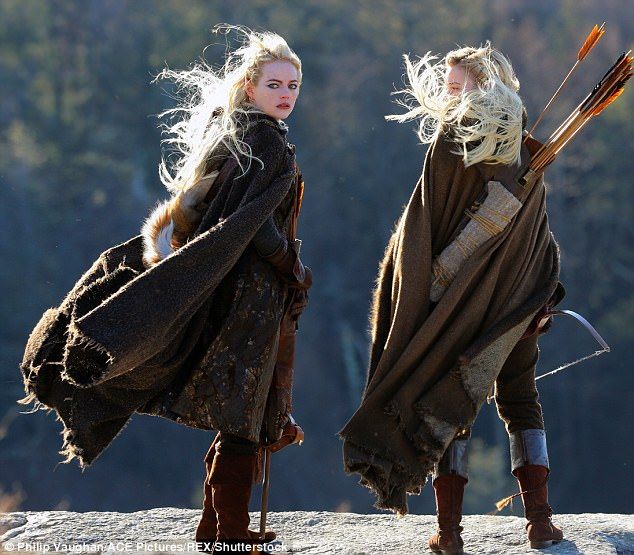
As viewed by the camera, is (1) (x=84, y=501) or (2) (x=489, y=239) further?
(1) (x=84, y=501)

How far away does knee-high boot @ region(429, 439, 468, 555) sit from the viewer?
4203 millimetres

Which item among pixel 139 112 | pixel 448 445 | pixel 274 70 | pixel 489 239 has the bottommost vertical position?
pixel 448 445

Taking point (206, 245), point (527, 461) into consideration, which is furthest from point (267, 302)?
point (527, 461)

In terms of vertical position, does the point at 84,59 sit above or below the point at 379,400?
above

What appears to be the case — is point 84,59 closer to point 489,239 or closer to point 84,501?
point 84,501

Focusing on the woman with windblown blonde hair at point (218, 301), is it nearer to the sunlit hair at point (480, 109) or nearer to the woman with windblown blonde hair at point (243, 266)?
the woman with windblown blonde hair at point (243, 266)

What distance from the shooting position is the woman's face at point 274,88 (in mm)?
4027

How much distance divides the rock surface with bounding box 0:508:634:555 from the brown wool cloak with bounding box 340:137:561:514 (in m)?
0.51

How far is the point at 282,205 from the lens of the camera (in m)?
4.05

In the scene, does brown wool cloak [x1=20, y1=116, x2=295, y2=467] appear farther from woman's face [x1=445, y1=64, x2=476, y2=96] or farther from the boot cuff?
the boot cuff

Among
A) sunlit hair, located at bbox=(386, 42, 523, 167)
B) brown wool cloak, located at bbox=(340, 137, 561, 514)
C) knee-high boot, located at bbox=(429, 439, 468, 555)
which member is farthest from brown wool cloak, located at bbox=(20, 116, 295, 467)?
knee-high boot, located at bbox=(429, 439, 468, 555)

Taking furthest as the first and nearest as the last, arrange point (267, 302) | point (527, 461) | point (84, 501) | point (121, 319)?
point (84, 501)
point (527, 461)
point (267, 302)
point (121, 319)

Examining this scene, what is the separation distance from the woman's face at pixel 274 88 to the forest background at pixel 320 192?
19.0 m

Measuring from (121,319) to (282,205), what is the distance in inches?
28.2
